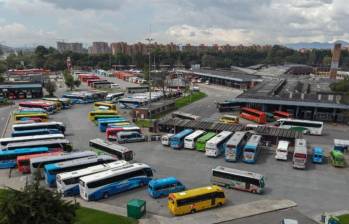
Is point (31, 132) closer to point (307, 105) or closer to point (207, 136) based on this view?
point (207, 136)

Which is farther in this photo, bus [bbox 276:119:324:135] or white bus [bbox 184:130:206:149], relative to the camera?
bus [bbox 276:119:324:135]

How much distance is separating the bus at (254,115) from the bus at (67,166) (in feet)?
96.8

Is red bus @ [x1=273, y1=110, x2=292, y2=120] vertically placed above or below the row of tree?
below

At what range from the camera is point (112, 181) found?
80.6ft

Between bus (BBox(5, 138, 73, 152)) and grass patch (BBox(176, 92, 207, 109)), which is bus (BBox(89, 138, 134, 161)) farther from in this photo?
grass patch (BBox(176, 92, 207, 109))

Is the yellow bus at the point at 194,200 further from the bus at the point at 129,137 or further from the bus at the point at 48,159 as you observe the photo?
the bus at the point at 129,137

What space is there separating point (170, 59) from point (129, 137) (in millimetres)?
117977

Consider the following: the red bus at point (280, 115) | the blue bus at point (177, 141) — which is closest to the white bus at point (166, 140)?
the blue bus at point (177, 141)

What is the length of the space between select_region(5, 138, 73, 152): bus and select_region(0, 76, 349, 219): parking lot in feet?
8.77

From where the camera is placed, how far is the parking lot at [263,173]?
2402 cm

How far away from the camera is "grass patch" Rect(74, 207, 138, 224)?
67.4ft

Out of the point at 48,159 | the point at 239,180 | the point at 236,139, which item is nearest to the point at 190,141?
the point at 236,139

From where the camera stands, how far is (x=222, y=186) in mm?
26375

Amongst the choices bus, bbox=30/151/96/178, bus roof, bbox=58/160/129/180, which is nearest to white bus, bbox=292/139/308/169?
bus roof, bbox=58/160/129/180
